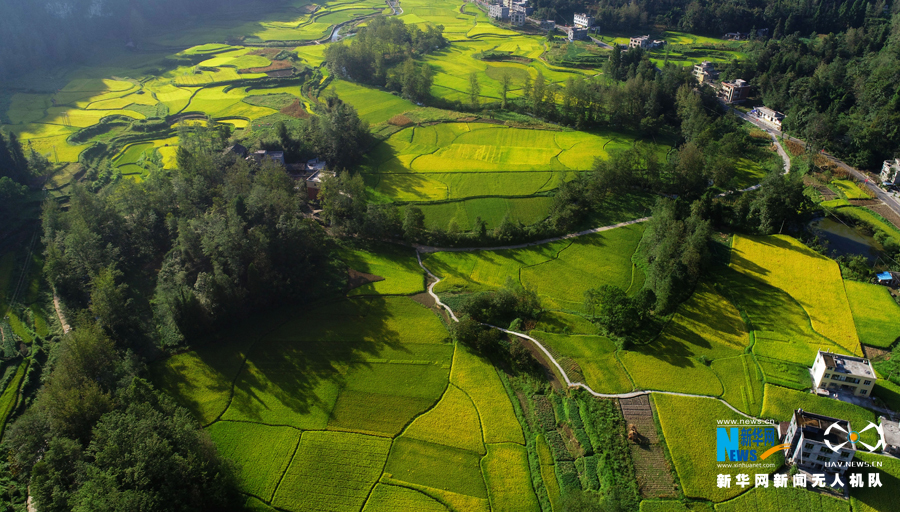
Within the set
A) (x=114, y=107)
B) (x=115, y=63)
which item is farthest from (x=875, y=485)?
(x=115, y=63)

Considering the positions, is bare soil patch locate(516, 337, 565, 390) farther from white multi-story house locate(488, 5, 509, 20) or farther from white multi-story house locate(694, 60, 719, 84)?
white multi-story house locate(488, 5, 509, 20)

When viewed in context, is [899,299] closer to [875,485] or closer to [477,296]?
[875,485]

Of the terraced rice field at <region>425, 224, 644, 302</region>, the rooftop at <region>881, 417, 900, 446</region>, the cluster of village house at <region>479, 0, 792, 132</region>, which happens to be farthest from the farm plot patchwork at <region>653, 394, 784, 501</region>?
the cluster of village house at <region>479, 0, 792, 132</region>

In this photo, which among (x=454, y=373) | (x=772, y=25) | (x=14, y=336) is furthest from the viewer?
(x=772, y=25)

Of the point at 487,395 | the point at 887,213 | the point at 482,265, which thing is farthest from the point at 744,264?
the point at 487,395

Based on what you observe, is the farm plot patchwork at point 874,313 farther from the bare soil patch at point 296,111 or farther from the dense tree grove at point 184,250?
the bare soil patch at point 296,111
